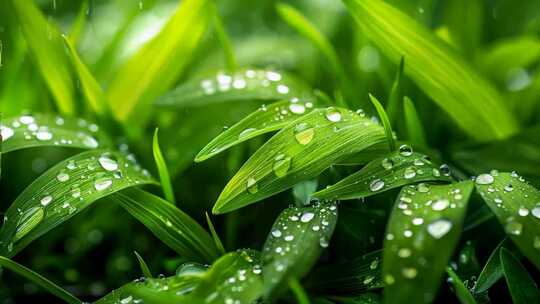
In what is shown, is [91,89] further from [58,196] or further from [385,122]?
[385,122]

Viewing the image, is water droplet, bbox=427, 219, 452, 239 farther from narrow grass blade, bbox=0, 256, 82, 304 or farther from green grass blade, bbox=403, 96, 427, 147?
narrow grass blade, bbox=0, 256, 82, 304

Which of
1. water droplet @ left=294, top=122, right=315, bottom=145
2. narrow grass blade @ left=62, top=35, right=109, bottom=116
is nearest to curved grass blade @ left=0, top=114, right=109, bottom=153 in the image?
narrow grass blade @ left=62, top=35, right=109, bottom=116

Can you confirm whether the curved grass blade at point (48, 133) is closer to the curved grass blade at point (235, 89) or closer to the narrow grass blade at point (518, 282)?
the curved grass blade at point (235, 89)

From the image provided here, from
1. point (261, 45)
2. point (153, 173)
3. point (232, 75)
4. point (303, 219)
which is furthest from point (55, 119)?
point (261, 45)

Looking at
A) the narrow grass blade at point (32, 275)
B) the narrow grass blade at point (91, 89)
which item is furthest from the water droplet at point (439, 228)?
the narrow grass blade at point (91, 89)

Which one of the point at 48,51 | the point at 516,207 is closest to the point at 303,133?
the point at 516,207

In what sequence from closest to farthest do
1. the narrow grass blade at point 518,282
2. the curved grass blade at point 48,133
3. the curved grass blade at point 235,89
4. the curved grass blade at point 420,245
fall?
1. the curved grass blade at point 420,245
2. the narrow grass blade at point 518,282
3. the curved grass blade at point 48,133
4. the curved grass blade at point 235,89
